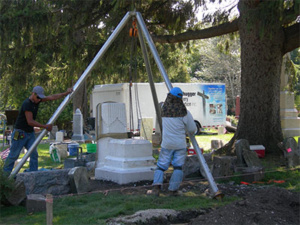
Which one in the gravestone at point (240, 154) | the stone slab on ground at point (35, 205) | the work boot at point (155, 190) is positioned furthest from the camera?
the gravestone at point (240, 154)

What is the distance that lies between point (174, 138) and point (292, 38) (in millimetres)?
5770

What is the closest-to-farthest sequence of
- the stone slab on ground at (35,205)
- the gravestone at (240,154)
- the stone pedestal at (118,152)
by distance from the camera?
the stone slab on ground at (35,205)
the stone pedestal at (118,152)
the gravestone at (240,154)

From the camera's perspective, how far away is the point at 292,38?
35.2 ft

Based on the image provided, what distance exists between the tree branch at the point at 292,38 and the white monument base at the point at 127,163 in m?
5.23

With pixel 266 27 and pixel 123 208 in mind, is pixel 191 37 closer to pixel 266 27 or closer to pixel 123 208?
pixel 266 27

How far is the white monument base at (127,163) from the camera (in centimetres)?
806

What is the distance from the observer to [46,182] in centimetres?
721

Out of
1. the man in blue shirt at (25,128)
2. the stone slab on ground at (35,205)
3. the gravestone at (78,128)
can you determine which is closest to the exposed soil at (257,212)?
the stone slab on ground at (35,205)

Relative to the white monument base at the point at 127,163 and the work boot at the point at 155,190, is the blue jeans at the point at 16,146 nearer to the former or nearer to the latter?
the white monument base at the point at 127,163

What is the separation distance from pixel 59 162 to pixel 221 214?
8344 millimetres

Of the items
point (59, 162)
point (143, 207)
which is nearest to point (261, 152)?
point (143, 207)

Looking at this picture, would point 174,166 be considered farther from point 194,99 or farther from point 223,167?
point 194,99

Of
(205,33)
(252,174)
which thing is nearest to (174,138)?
(252,174)

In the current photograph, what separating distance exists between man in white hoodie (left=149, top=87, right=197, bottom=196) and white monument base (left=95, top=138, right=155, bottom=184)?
1.21m
